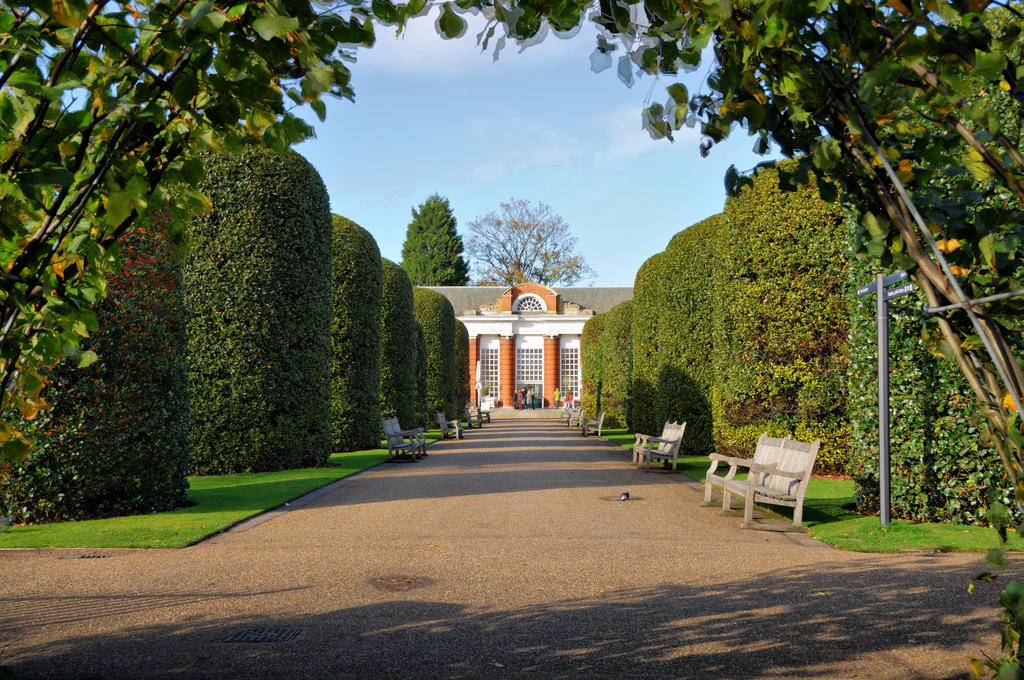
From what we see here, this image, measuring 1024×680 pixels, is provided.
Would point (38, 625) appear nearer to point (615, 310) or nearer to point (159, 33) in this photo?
point (159, 33)

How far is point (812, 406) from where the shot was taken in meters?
11.3

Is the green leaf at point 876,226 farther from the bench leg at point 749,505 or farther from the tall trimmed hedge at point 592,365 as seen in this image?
the tall trimmed hedge at point 592,365

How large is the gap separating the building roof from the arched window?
516cm

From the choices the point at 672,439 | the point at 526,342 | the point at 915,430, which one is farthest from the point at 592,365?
the point at 915,430

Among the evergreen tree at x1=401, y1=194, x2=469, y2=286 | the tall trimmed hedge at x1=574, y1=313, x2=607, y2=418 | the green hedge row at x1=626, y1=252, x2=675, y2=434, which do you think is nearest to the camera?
the green hedge row at x1=626, y1=252, x2=675, y2=434

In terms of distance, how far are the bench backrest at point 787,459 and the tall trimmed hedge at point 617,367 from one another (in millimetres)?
14297

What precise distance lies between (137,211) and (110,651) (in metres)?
2.74

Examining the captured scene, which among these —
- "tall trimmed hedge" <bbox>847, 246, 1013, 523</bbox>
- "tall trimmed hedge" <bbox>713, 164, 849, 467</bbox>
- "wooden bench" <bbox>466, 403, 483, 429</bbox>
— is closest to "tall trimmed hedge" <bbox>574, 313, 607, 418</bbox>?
"wooden bench" <bbox>466, 403, 483, 429</bbox>

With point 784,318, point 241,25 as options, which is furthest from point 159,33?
point 784,318

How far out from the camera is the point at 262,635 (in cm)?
415

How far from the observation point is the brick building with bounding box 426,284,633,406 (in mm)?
48594

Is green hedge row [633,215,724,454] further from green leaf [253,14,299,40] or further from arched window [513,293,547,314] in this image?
arched window [513,293,547,314]

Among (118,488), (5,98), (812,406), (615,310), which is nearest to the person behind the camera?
(5,98)

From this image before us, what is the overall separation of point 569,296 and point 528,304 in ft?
22.2
